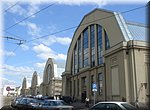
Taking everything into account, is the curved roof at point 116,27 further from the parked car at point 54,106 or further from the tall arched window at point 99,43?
the parked car at point 54,106

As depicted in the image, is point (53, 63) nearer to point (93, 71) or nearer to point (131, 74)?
point (93, 71)

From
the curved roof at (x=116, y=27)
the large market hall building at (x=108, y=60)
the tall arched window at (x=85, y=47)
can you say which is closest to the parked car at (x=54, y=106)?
the large market hall building at (x=108, y=60)

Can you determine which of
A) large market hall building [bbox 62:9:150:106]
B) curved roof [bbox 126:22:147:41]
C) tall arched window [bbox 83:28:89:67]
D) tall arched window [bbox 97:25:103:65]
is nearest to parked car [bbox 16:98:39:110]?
large market hall building [bbox 62:9:150:106]

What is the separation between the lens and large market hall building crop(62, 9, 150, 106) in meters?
37.4

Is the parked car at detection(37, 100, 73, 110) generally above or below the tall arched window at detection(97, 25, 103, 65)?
below

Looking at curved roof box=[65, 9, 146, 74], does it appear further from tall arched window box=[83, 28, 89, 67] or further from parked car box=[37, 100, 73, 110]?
parked car box=[37, 100, 73, 110]

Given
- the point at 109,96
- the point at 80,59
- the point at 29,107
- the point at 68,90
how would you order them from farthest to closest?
the point at 68,90, the point at 80,59, the point at 109,96, the point at 29,107

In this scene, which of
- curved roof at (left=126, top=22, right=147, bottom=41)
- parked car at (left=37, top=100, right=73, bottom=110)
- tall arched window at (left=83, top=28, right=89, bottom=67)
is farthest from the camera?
tall arched window at (left=83, top=28, right=89, bottom=67)

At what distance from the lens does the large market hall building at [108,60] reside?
123ft

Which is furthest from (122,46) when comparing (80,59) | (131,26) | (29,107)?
(80,59)

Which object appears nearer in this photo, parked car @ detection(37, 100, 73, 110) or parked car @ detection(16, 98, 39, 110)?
parked car @ detection(37, 100, 73, 110)

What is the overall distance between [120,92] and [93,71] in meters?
13.7

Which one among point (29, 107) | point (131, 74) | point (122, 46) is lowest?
point (29, 107)

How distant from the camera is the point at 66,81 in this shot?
6881cm
